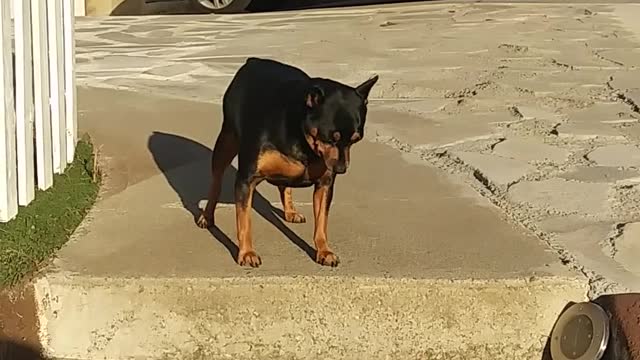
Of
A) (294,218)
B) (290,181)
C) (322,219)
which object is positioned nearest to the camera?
(290,181)

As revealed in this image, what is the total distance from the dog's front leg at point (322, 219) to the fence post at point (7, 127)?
1080 mm

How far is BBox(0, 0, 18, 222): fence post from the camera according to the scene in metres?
3.89

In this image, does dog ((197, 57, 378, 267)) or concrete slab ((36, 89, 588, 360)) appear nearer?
dog ((197, 57, 378, 267))

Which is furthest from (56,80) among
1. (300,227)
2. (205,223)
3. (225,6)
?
(225,6)

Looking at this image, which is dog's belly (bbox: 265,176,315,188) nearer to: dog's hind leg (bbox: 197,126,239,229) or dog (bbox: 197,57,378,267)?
dog (bbox: 197,57,378,267)

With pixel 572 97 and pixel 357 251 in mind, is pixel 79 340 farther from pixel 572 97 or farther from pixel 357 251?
pixel 572 97

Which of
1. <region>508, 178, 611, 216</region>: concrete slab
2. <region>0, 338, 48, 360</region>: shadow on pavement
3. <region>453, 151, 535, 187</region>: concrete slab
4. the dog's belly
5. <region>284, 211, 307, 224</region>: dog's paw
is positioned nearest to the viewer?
<region>0, 338, 48, 360</region>: shadow on pavement

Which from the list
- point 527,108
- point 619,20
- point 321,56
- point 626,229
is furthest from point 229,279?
point 619,20

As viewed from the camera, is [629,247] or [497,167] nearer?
[629,247]

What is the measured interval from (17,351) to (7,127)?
792mm

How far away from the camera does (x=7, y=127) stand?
A: 3.92 meters

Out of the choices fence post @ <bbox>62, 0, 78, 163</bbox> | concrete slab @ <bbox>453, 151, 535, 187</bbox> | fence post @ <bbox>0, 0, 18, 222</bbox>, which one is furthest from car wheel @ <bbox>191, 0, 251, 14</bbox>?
fence post @ <bbox>0, 0, 18, 222</bbox>

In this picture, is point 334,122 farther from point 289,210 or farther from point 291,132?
point 289,210

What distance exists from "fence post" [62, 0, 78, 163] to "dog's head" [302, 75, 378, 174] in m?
1.53
